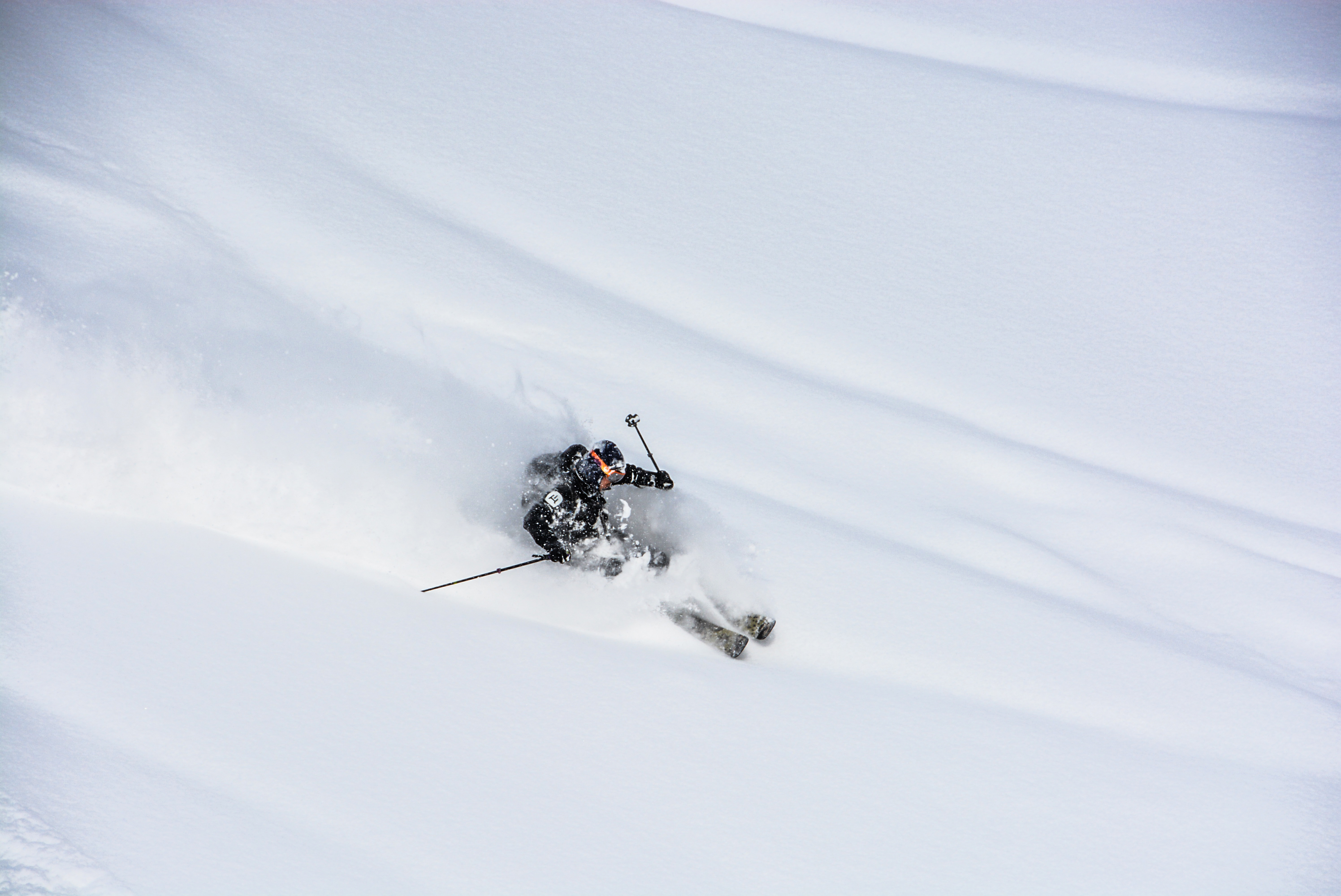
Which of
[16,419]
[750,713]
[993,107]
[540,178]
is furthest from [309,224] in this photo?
[993,107]

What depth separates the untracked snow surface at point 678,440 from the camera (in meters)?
4.42

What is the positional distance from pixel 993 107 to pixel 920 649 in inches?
257

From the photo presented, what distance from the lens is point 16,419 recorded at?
18.4 ft

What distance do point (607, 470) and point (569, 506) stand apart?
0.43m

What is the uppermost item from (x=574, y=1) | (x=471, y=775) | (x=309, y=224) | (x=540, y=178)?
(x=574, y=1)

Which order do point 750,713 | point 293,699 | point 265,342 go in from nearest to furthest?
point 293,699 < point 750,713 < point 265,342

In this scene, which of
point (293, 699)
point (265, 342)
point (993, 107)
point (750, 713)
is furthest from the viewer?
point (993, 107)

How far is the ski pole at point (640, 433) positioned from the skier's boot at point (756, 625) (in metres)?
1.44

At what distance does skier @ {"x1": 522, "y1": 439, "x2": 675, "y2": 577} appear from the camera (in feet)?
18.0

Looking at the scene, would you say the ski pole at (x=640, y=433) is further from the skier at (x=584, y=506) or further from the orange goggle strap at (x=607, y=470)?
the orange goggle strap at (x=607, y=470)

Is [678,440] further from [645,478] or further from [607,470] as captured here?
[607,470]

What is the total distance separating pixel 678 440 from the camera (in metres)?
6.34

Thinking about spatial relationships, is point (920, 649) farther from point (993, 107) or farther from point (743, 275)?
point (993, 107)

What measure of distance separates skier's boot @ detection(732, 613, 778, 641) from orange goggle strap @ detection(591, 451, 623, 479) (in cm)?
158
